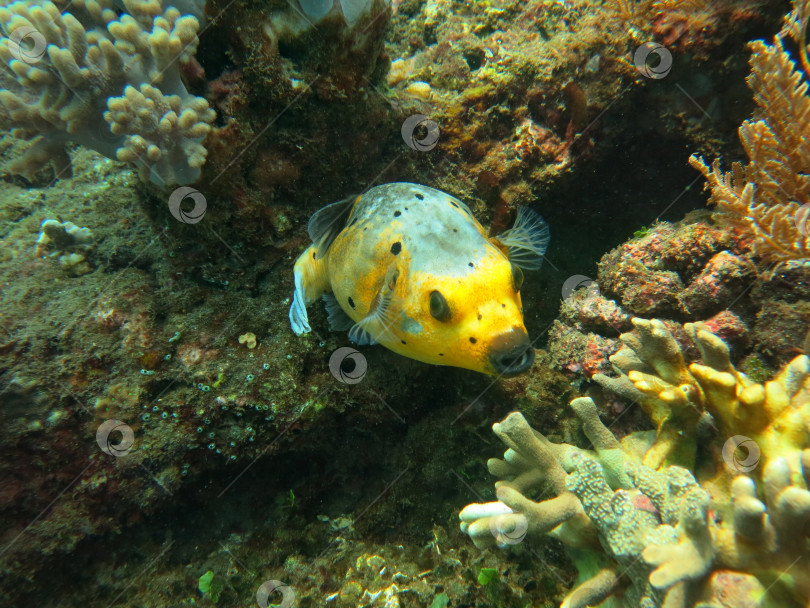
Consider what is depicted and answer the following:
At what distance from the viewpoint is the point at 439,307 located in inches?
106

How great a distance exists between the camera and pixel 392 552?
12.7ft

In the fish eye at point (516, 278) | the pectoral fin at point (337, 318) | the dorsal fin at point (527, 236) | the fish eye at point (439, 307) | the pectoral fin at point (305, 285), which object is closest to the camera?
the fish eye at point (439, 307)

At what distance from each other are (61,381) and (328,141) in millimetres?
3144

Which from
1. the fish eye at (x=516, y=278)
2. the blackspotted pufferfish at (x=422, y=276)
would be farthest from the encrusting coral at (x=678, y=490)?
the fish eye at (x=516, y=278)

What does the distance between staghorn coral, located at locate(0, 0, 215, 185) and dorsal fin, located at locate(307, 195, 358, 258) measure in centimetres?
104

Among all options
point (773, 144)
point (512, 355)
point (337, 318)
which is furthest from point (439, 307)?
point (773, 144)

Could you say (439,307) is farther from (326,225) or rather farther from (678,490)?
(678,490)

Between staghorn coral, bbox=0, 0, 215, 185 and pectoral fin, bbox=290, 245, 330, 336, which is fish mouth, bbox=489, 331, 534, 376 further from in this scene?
staghorn coral, bbox=0, 0, 215, 185

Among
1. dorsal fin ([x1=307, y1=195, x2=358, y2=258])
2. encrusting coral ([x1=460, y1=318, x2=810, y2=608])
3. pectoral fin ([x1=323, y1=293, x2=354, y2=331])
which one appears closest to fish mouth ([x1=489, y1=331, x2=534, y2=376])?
encrusting coral ([x1=460, y1=318, x2=810, y2=608])

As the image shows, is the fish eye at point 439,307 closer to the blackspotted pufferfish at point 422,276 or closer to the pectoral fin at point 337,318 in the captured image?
the blackspotted pufferfish at point 422,276

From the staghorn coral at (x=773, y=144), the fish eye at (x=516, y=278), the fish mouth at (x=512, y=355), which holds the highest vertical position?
the staghorn coral at (x=773, y=144)

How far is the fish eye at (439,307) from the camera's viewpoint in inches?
106

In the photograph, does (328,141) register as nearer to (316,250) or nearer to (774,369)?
(316,250)

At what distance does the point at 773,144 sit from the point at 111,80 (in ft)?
18.1
